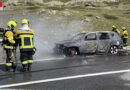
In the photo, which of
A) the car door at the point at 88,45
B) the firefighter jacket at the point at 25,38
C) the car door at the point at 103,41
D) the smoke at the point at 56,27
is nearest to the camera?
the firefighter jacket at the point at 25,38

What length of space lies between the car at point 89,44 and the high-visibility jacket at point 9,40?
424 cm

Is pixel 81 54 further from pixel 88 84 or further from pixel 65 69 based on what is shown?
pixel 88 84

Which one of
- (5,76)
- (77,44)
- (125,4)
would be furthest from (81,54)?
(125,4)

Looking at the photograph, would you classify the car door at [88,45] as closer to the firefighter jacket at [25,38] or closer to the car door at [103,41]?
the car door at [103,41]

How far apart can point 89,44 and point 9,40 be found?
5277 mm

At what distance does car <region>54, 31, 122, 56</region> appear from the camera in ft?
36.4

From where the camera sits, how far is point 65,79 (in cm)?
648

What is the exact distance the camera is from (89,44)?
1126cm

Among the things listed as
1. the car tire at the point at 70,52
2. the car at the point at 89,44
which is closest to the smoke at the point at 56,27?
the car at the point at 89,44

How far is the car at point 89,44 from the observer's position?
11.1 meters

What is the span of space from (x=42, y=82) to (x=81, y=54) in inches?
219

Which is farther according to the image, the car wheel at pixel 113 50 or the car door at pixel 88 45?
the car wheel at pixel 113 50

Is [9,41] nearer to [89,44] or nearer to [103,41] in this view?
[89,44]

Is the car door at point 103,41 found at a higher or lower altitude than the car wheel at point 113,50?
higher
